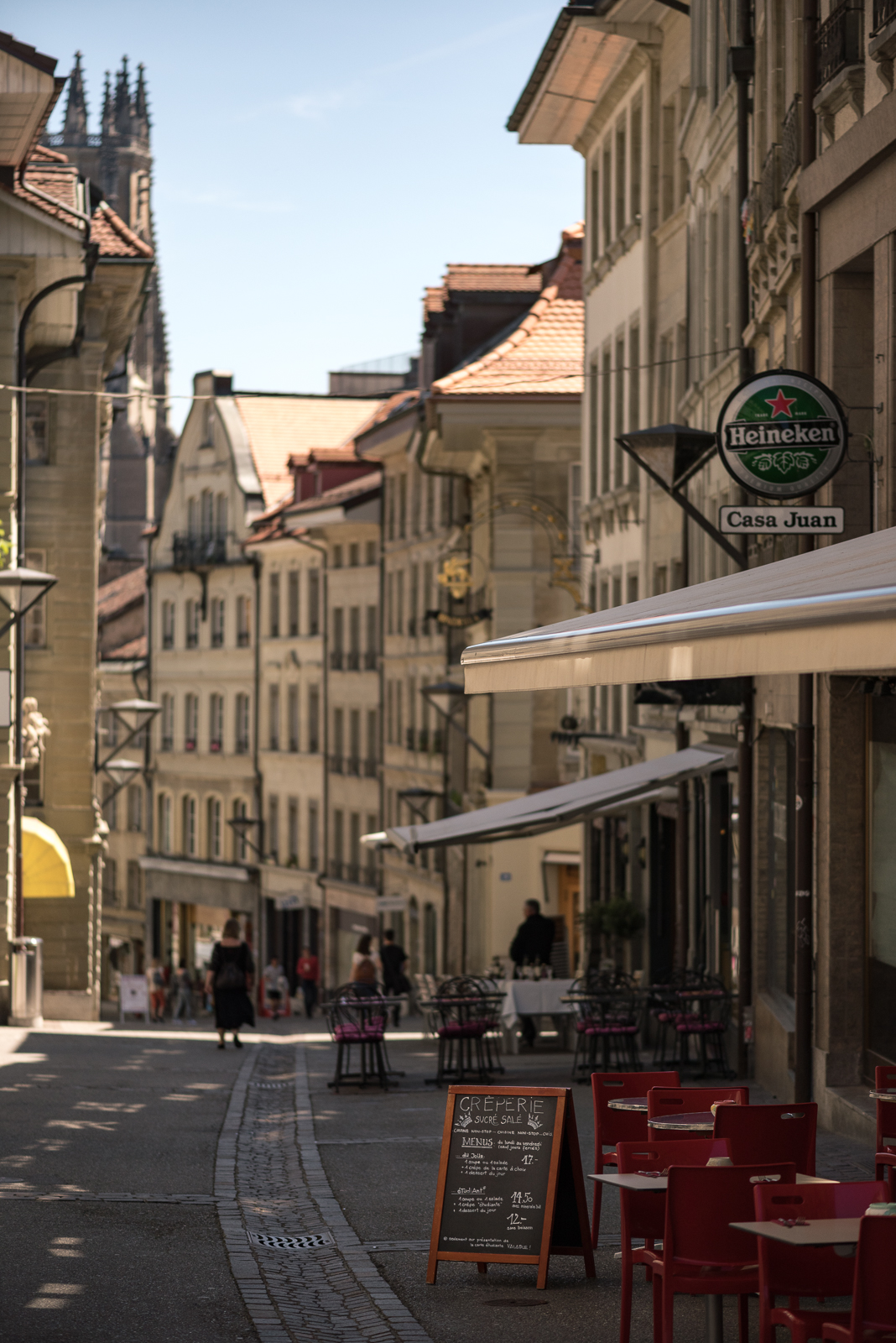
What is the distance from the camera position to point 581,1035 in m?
17.8

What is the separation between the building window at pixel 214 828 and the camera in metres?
64.2

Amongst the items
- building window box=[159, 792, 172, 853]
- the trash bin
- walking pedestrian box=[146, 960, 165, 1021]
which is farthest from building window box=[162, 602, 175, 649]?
the trash bin

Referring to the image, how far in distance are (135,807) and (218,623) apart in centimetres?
828

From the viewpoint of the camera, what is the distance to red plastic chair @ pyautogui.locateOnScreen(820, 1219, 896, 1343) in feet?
20.6

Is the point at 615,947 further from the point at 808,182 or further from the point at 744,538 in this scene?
the point at 808,182

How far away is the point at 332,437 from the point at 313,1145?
174 feet

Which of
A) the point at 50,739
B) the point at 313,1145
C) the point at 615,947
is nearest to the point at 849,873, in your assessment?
the point at 313,1145

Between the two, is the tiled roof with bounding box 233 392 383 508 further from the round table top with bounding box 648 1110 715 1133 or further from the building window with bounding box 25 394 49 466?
the round table top with bounding box 648 1110 715 1133

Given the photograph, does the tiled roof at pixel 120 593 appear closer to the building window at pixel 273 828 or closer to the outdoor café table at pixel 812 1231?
the building window at pixel 273 828

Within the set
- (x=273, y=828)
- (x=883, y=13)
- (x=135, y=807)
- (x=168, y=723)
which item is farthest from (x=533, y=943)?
(x=135, y=807)

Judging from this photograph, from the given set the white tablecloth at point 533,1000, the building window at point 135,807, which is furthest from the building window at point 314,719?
the white tablecloth at point 533,1000

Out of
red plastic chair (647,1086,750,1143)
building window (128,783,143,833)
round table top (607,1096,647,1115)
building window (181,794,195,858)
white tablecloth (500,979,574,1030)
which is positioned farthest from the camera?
building window (128,783,143,833)

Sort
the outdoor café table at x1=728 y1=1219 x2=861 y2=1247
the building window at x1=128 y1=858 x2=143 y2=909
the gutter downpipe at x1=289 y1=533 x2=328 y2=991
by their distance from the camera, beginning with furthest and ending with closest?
1. the building window at x1=128 y1=858 x2=143 y2=909
2. the gutter downpipe at x1=289 y1=533 x2=328 y2=991
3. the outdoor café table at x1=728 y1=1219 x2=861 y2=1247

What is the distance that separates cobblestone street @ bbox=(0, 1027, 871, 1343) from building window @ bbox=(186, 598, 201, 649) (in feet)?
162
